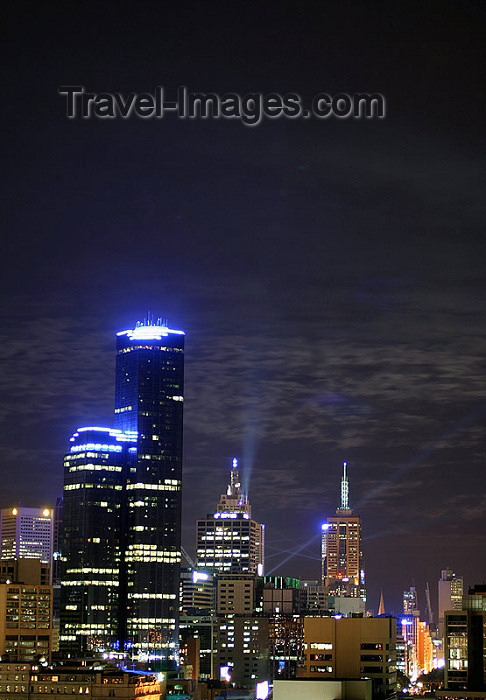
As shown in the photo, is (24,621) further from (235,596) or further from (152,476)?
(235,596)

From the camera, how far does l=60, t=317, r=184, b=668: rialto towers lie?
436 ft

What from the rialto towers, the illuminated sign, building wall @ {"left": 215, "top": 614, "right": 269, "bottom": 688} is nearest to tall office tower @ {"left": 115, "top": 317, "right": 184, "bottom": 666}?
the rialto towers

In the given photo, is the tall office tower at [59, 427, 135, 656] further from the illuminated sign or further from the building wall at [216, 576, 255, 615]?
the illuminated sign

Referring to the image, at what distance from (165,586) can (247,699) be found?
3586 cm

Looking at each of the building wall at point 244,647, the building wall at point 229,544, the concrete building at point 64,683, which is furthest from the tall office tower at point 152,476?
the concrete building at point 64,683

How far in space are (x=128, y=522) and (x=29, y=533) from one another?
33746 millimetres

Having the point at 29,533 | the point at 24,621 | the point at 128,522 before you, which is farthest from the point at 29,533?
the point at 24,621

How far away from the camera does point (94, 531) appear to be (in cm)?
13425

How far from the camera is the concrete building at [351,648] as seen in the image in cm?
6450

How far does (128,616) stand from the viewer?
133500mm

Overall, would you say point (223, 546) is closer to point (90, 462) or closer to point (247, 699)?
point (90, 462)

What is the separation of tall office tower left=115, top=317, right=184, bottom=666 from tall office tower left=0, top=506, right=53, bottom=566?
2772 centimetres

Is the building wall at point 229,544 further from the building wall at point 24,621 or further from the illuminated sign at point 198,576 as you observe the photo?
the building wall at point 24,621

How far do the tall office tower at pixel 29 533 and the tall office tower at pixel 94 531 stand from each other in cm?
2622
